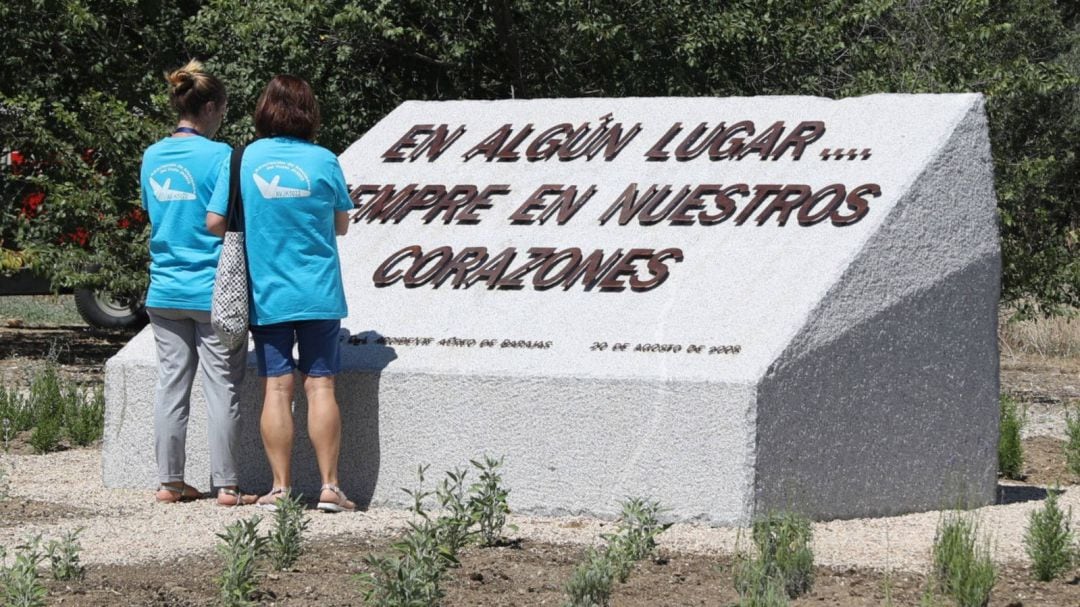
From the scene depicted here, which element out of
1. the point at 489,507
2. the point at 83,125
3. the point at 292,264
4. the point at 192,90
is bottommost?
the point at 489,507

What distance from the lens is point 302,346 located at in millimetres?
6555

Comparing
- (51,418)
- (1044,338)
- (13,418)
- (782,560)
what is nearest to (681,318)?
(782,560)

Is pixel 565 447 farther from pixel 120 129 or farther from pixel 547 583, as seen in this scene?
pixel 120 129

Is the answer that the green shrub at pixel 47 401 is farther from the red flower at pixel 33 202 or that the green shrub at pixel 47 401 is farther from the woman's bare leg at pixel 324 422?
the red flower at pixel 33 202

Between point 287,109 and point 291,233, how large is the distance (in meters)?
0.49

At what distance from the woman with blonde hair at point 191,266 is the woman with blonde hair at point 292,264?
0.59 feet

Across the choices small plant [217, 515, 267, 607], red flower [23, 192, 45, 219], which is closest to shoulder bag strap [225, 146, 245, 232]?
small plant [217, 515, 267, 607]

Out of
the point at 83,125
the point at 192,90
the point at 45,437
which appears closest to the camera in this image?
the point at 192,90

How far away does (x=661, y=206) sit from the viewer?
7.13 meters

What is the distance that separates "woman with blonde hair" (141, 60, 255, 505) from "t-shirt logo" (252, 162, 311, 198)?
0.36m

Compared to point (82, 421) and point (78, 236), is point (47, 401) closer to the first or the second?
point (82, 421)

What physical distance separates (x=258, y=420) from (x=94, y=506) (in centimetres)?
75

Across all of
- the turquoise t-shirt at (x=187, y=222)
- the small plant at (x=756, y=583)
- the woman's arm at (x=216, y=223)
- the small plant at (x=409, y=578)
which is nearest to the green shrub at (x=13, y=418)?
the turquoise t-shirt at (x=187, y=222)

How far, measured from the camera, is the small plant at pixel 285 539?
524cm
